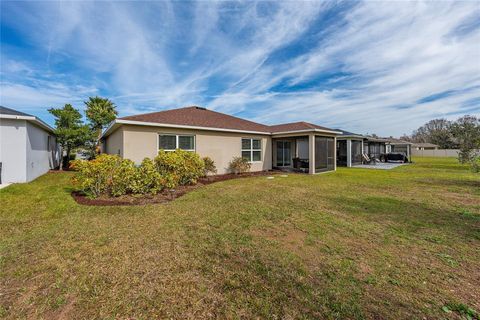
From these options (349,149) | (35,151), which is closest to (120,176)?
(35,151)

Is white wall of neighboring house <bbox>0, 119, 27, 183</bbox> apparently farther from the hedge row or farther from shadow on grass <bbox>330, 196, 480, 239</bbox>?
→ shadow on grass <bbox>330, 196, 480, 239</bbox>

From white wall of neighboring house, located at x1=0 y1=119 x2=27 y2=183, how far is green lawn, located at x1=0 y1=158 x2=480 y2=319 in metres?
4.01

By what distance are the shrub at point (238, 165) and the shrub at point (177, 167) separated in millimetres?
3264

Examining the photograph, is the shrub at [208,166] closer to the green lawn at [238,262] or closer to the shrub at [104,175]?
the shrub at [104,175]

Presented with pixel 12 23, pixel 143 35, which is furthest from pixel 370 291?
pixel 12 23

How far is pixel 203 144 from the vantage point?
1184 centimetres

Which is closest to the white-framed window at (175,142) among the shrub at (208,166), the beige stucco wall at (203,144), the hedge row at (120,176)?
the beige stucco wall at (203,144)

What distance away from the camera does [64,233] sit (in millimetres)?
4031

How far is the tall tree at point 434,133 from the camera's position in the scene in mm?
48938

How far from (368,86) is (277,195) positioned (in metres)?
13.3

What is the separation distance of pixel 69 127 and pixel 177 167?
10.8m

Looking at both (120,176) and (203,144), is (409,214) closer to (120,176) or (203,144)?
(120,176)

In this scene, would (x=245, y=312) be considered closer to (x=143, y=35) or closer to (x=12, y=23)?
(x=143, y=35)

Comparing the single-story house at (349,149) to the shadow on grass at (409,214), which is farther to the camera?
the single-story house at (349,149)
